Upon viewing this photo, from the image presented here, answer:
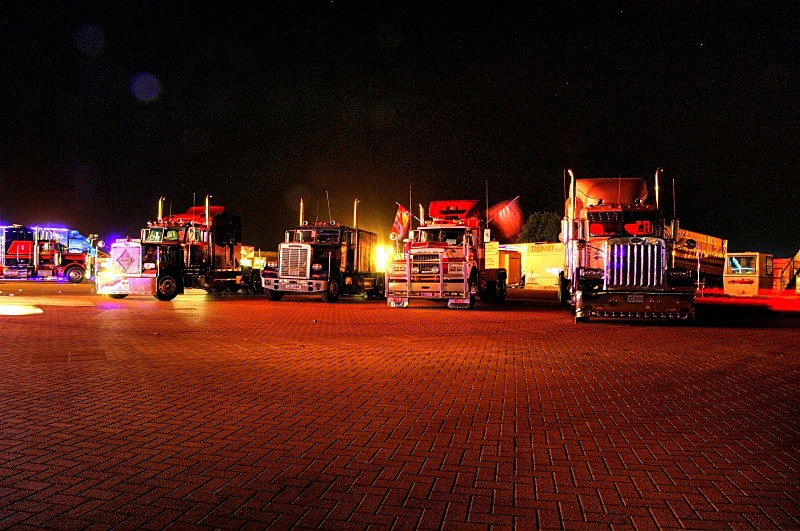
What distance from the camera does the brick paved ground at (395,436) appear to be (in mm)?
4133

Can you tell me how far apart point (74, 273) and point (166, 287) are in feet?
65.6

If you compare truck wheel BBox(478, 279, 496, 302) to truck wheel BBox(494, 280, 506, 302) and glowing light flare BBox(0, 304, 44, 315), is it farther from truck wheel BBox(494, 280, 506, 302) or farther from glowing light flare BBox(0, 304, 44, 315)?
glowing light flare BBox(0, 304, 44, 315)

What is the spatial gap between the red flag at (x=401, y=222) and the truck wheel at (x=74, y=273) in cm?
2412

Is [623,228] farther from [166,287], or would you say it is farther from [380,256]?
[166,287]

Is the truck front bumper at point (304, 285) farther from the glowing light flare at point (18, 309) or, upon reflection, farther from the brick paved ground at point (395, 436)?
the brick paved ground at point (395, 436)

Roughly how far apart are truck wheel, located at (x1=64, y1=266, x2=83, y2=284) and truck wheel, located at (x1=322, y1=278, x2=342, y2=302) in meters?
23.2

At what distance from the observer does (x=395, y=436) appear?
584 cm

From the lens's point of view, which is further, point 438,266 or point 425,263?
point 425,263

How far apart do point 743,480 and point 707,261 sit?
156 feet

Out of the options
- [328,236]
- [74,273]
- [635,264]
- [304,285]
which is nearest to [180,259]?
[304,285]

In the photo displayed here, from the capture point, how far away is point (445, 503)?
13.9 ft

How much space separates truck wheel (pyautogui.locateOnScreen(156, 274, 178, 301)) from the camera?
26.6 meters

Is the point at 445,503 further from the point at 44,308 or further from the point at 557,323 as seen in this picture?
the point at 44,308

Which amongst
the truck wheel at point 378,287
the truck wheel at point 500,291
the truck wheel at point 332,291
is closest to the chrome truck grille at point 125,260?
the truck wheel at point 332,291
